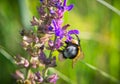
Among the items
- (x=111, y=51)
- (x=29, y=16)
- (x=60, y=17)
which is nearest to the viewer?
(x=60, y=17)

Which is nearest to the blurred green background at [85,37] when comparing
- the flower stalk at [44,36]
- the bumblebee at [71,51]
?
the bumblebee at [71,51]

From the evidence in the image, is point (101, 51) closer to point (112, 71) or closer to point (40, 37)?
point (112, 71)

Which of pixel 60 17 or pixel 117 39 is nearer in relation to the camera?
pixel 60 17

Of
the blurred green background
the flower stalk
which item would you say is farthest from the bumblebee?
the blurred green background

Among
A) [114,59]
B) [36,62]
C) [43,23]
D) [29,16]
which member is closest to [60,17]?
[43,23]

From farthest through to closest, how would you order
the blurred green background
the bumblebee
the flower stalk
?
1. the blurred green background
2. the bumblebee
3. the flower stalk

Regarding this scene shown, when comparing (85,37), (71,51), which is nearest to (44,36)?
(71,51)

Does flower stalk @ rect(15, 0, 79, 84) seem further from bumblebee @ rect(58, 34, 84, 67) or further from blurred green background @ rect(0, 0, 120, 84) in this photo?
blurred green background @ rect(0, 0, 120, 84)
